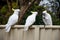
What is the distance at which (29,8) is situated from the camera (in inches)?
345

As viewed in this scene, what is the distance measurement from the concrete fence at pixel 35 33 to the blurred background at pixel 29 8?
5.84ft

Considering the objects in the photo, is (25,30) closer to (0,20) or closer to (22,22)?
(22,22)

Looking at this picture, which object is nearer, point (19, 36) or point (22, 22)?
point (19, 36)

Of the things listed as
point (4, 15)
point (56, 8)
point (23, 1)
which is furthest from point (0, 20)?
point (56, 8)

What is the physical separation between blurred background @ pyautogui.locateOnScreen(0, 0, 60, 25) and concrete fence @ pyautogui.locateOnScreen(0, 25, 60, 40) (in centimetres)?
178

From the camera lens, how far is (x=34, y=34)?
20.3 feet

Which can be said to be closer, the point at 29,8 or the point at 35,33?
the point at 35,33

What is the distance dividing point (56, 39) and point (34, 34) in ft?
2.01

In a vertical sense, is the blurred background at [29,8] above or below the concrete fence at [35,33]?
above

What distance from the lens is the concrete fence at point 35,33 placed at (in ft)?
20.3

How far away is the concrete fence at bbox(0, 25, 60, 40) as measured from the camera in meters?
6.19

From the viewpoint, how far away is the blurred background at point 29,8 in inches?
323

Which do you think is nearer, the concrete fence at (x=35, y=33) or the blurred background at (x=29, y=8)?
the concrete fence at (x=35, y=33)

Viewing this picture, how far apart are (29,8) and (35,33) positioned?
2705 mm
